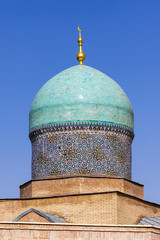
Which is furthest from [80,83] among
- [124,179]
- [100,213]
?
[100,213]

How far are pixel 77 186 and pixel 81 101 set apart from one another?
78.9 inches

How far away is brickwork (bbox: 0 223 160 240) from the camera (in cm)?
1042

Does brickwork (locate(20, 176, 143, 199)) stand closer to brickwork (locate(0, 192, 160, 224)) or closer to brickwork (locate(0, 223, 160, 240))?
brickwork (locate(0, 192, 160, 224))

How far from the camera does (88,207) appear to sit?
494 inches

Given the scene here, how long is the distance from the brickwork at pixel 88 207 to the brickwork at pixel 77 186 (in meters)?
0.45

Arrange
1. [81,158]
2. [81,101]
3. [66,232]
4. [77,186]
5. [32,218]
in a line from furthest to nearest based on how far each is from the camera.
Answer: [81,101] < [81,158] < [77,186] < [32,218] < [66,232]

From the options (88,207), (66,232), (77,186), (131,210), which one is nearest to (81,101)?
(77,186)

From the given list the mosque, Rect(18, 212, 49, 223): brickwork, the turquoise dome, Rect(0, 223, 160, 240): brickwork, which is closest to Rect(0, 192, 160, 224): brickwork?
the mosque

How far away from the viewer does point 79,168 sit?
44.6ft

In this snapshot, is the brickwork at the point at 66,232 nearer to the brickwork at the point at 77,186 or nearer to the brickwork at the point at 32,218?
the brickwork at the point at 32,218

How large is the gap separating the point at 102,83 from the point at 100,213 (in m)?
3.41

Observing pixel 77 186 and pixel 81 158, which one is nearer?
pixel 77 186

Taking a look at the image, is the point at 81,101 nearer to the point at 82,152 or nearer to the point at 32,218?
the point at 82,152

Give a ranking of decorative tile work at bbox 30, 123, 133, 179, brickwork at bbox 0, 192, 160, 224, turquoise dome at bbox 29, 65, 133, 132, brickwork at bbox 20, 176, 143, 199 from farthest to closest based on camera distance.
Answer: turquoise dome at bbox 29, 65, 133, 132 < decorative tile work at bbox 30, 123, 133, 179 < brickwork at bbox 20, 176, 143, 199 < brickwork at bbox 0, 192, 160, 224
